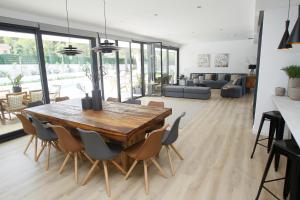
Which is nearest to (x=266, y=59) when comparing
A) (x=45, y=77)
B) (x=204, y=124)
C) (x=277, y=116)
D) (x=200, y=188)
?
(x=277, y=116)

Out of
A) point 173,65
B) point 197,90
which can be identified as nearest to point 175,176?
point 197,90

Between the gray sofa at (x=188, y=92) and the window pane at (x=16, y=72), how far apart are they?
16.5 feet

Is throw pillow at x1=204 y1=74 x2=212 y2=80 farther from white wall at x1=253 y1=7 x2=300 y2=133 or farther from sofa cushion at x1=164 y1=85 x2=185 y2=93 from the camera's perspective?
white wall at x1=253 y1=7 x2=300 y2=133

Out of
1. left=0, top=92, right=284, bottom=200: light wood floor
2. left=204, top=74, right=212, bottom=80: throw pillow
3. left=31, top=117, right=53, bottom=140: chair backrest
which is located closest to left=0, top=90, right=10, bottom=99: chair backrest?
left=0, top=92, right=284, bottom=200: light wood floor

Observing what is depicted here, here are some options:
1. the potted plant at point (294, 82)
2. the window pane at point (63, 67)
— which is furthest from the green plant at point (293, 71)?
the window pane at point (63, 67)

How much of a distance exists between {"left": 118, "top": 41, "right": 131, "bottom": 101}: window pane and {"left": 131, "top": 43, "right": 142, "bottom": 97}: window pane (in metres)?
0.33

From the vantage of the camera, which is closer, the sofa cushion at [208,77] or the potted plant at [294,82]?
the potted plant at [294,82]

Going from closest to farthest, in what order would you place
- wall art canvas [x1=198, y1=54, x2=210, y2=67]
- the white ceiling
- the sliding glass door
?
the white ceiling → the sliding glass door → wall art canvas [x1=198, y1=54, x2=210, y2=67]

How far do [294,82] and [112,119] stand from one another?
2.96 m

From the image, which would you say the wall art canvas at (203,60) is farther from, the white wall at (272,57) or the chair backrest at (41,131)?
the chair backrest at (41,131)

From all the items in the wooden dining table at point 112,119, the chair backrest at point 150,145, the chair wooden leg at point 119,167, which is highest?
the wooden dining table at point 112,119

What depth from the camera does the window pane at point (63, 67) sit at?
4639 mm

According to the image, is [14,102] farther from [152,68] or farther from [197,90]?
[197,90]

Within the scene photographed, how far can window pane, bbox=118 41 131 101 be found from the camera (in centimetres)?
691
